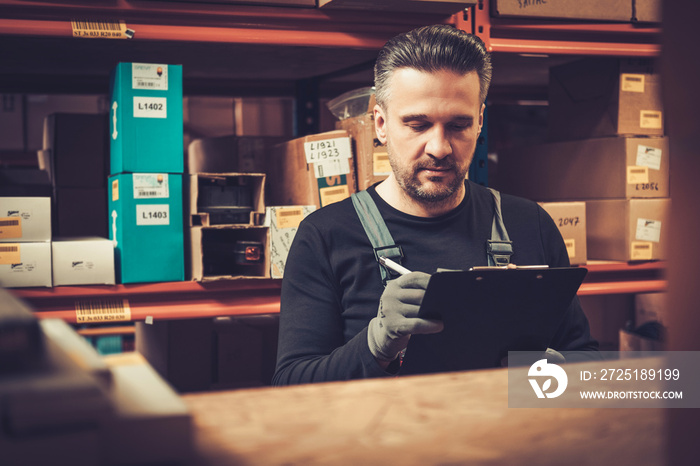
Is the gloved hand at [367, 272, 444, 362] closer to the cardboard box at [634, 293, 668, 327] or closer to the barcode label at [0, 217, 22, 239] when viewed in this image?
the barcode label at [0, 217, 22, 239]

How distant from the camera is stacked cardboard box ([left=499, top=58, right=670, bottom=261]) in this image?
7.25 feet

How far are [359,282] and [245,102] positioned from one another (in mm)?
1977

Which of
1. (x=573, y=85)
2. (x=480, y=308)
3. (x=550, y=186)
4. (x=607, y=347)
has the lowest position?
(x=607, y=347)

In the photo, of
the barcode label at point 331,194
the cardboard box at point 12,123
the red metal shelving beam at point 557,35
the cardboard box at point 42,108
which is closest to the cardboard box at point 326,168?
the barcode label at point 331,194

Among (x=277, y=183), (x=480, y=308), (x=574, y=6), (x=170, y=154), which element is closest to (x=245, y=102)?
(x=277, y=183)

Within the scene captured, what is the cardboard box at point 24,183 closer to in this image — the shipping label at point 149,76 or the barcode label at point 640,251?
the shipping label at point 149,76

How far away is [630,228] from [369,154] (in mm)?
922

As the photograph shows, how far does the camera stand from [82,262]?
70.9 inches

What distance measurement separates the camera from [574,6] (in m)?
2.07

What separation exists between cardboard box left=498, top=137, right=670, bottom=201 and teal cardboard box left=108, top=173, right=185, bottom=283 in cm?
134

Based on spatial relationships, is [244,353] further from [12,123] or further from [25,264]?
[12,123]

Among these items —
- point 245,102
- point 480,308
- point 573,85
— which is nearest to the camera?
point 480,308

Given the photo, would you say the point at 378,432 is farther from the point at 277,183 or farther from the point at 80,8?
the point at 277,183

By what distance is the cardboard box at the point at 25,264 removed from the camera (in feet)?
5.74
